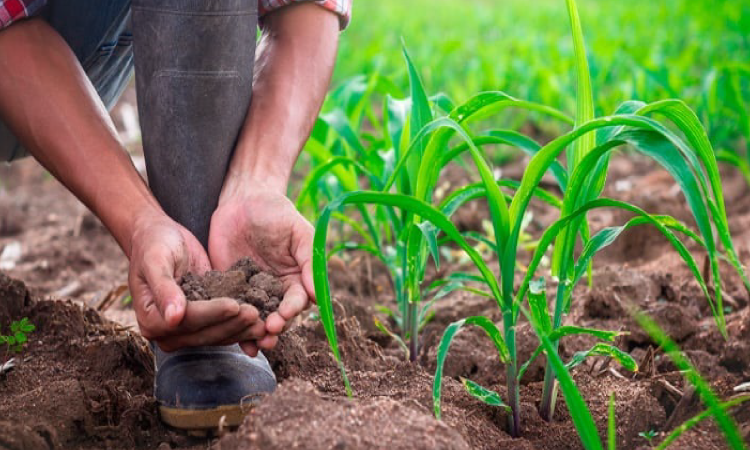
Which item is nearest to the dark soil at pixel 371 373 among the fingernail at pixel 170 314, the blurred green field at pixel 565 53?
the fingernail at pixel 170 314

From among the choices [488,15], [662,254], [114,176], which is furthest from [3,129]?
[488,15]

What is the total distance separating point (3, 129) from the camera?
1.78 meters

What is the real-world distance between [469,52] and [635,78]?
2009 mm

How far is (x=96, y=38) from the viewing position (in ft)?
5.62

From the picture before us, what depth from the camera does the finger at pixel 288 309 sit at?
1.21 metres

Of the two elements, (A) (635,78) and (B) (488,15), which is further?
(B) (488,15)

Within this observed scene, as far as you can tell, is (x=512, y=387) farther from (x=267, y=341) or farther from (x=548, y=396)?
(x=267, y=341)

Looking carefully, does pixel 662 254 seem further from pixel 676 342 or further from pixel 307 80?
pixel 307 80

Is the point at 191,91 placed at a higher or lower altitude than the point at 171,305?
higher

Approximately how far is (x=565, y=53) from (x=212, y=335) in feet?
10.9

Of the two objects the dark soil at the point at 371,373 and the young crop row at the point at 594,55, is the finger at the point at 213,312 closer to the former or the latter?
the dark soil at the point at 371,373

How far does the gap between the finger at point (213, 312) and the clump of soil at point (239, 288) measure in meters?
0.07

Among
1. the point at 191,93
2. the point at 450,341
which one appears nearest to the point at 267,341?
the point at 450,341

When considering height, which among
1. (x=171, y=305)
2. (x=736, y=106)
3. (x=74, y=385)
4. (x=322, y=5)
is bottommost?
(x=74, y=385)
